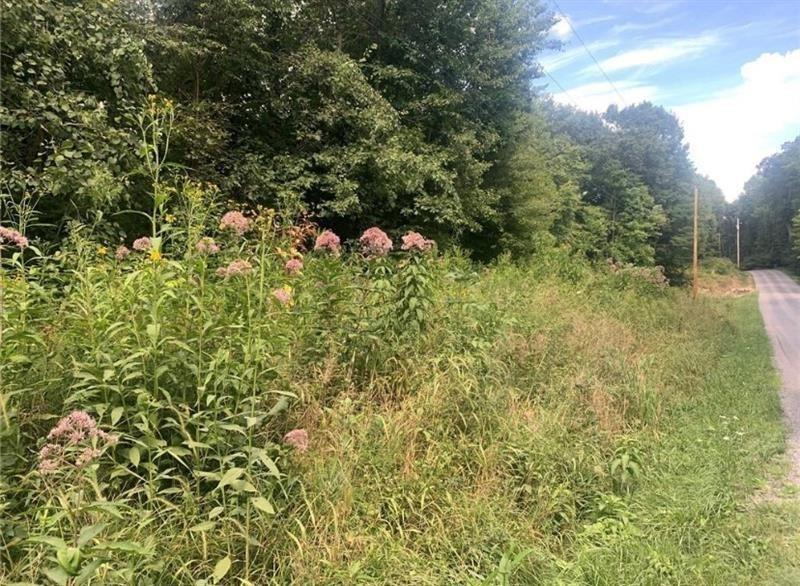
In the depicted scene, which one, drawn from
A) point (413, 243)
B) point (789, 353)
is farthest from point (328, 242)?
point (789, 353)

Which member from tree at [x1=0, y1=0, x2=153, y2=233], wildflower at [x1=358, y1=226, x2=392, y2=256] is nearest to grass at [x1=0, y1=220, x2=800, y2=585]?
wildflower at [x1=358, y1=226, x2=392, y2=256]

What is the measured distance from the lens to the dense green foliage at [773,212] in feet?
169

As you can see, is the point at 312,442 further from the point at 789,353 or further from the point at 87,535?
the point at 789,353

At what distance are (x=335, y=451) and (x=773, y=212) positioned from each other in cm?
7716

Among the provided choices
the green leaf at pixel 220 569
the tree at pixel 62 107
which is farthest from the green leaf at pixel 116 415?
the tree at pixel 62 107

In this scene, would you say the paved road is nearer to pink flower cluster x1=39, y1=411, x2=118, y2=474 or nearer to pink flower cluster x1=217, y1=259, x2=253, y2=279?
pink flower cluster x1=217, y1=259, x2=253, y2=279

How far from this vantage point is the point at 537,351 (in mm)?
4797

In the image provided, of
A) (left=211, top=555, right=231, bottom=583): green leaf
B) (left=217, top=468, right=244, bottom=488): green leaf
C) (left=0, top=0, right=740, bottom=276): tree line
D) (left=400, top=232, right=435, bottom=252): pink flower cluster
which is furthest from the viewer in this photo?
(left=0, top=0, right=740, bottom=276): tree line

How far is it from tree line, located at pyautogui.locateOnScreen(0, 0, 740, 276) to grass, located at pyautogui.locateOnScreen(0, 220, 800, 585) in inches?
110

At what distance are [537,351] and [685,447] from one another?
148cm

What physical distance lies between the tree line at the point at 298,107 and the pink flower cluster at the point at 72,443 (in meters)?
4.08

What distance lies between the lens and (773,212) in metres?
61.8

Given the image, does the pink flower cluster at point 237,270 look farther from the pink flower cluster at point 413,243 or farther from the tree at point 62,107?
the tree at point 62,107

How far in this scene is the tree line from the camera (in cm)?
527
